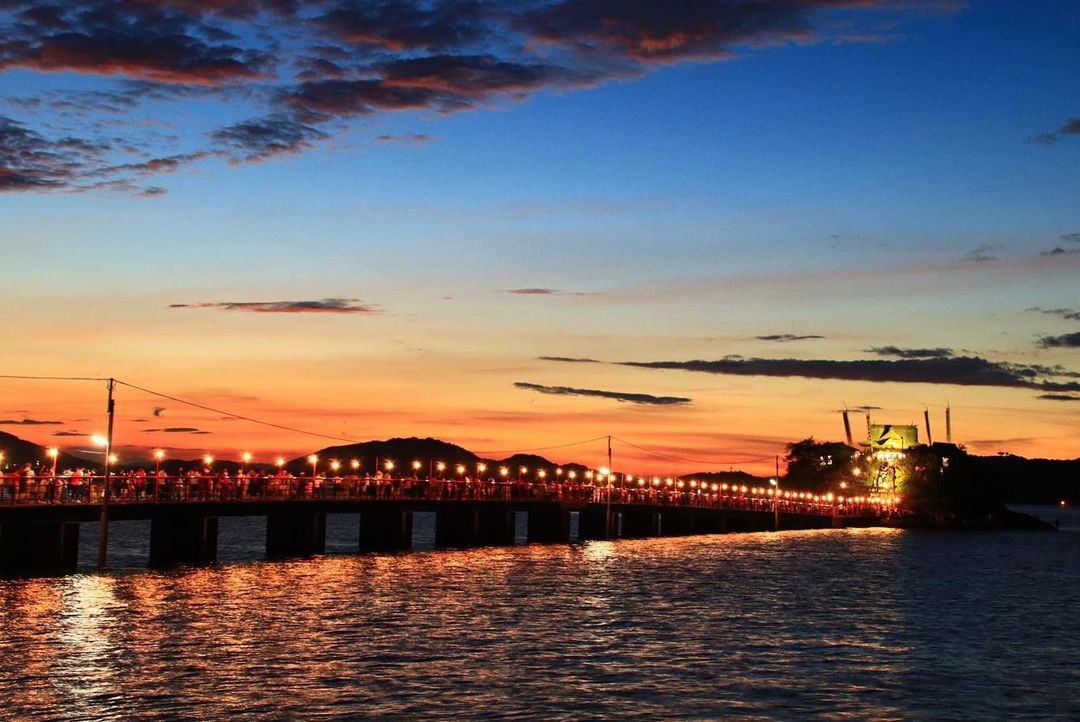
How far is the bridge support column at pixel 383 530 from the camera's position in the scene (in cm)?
11556

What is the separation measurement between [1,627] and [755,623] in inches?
1231

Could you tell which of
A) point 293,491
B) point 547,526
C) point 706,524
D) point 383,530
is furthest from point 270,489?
point 706,524

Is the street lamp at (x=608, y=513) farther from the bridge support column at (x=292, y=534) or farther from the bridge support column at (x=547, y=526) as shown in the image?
the bridge support column at (x=292, y=534)

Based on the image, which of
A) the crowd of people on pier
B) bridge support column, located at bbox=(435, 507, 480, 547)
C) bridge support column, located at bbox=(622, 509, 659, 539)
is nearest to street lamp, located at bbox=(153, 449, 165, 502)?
the crowd of people on pier

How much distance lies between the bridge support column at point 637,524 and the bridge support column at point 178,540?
82.9 meters

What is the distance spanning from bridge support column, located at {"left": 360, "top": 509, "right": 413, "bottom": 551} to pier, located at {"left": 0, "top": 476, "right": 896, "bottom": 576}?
0.10 meters

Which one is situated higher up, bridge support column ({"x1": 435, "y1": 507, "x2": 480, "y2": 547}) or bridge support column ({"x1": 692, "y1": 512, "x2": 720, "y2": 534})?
bridge support column ({"x1": 692, "y1": 512, "x2": 720, "y2": 534})

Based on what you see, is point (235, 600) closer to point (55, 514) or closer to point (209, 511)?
point (55, 514)

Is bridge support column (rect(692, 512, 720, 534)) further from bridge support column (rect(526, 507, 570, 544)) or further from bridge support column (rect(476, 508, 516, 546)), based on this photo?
bridge support column (rect(476, 508, 516, 546))

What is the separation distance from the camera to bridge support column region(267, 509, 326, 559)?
102812 millimetres

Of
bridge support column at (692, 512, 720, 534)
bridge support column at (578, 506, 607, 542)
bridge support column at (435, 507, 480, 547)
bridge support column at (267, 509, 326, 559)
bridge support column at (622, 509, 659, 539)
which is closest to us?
bridge support column at (267, 509, 326, 559)

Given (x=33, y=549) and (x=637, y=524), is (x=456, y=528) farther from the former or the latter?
(x=33, y=549)

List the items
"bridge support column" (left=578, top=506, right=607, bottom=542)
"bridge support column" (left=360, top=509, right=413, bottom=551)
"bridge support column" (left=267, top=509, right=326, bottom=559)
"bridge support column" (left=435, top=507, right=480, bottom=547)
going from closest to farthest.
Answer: "bridge support column" (left=267, top=509, right=326, bottom=559), "bridge support column" (left=360, top=509, right=413, bottom=551), "bridge support column" (left=435, top=507, right=480, bottom=547), "bridge support column" (left=578, top=506, right=607, bottom=542)

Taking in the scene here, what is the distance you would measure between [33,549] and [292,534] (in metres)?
27.9
